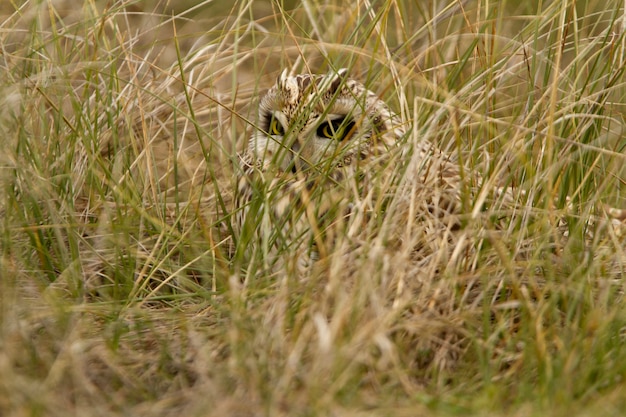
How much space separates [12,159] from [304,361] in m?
1.02

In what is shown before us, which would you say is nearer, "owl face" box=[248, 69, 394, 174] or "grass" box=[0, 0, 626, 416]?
"grass" box=[0, 0, 626, 416]

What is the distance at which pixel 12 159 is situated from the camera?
2.48 m

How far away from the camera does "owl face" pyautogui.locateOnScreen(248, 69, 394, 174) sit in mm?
2723

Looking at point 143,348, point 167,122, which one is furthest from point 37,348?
point 167,122

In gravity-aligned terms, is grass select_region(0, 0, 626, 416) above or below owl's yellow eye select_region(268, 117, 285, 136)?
below

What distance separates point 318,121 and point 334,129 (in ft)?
0.54

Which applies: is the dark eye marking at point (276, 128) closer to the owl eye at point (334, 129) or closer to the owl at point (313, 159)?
the owl at point (313, 159)

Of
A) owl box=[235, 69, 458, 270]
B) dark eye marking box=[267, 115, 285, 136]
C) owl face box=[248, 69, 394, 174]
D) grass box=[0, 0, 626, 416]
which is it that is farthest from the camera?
dark eye marking box=[267, 115, 285, 136]

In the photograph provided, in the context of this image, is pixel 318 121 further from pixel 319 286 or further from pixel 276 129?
pixel 319 286

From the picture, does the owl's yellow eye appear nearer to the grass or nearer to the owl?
the owl

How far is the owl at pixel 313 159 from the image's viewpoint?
2.51 m

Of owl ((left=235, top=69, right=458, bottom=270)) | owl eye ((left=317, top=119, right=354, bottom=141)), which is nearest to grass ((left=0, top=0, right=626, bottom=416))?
owl ((left=235, top=69, right=458, bottom=270))

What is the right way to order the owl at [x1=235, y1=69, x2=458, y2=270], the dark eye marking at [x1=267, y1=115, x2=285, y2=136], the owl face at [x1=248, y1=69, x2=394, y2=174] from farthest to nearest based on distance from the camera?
the dark eye marking at [x1=267, y1=115, x2=285, y2=136] → the owl face at [x1=248, y1=69, x2=394, y2=174] → the owl at [x1=235, y1=69, x2=458, y2=270]

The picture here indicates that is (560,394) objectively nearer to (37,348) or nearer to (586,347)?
(586,347)
